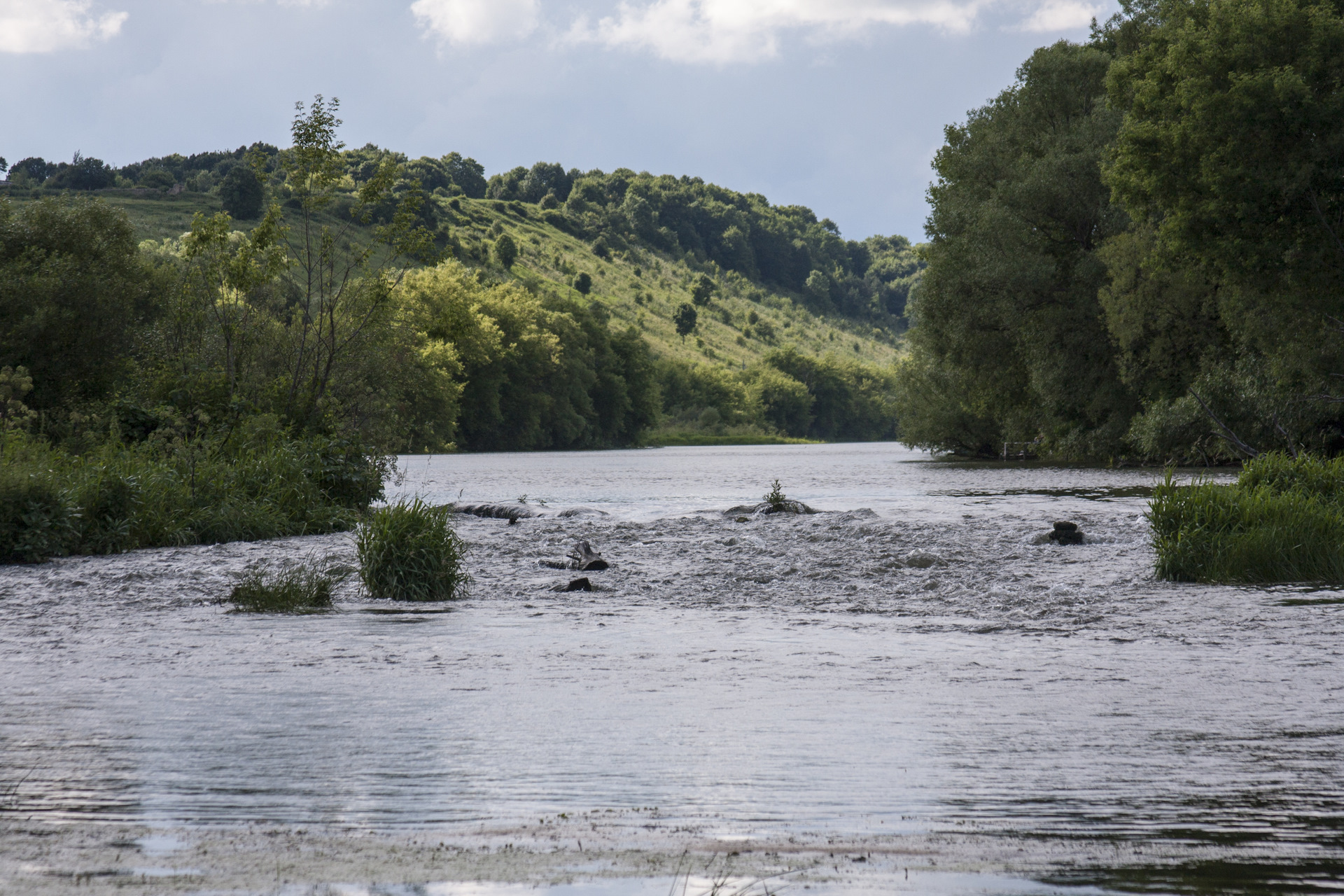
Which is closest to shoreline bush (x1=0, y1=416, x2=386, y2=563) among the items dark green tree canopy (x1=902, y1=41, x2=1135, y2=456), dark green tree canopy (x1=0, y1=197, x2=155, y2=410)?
dark green tree canopy (x1=0, y1=197, x2=155, y2=410)

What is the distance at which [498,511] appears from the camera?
2747 cm

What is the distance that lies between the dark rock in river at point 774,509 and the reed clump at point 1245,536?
10.3 meters

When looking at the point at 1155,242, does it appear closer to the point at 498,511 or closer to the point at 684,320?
the point at 498,511

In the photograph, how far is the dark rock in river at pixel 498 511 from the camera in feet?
86.4

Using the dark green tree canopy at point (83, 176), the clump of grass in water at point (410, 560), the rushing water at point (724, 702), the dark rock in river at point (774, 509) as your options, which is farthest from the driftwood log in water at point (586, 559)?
the dark green tree canopy at point (83, 176)

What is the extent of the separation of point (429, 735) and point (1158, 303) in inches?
1621

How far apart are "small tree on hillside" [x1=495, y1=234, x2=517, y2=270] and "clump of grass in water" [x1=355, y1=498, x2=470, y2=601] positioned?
492ft

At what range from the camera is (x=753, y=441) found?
143 m

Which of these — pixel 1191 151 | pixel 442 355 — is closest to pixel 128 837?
pixel 1191 151

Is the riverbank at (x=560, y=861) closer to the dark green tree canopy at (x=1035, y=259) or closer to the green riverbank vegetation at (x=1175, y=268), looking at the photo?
the green riverbank vegetation at (x=1175, y=268)

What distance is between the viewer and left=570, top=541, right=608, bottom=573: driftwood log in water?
55.6 feet

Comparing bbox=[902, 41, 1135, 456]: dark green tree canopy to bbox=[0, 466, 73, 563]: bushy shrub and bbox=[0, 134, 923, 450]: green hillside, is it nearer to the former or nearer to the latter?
bbox=[0, 134, 923, 450]: green hillside

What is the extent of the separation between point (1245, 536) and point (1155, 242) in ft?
97.5

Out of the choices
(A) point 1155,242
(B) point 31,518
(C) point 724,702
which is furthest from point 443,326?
(A) point 1155,242
